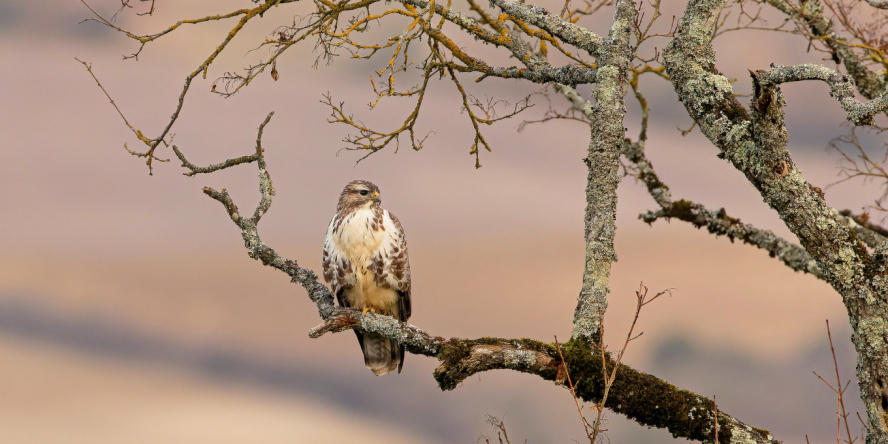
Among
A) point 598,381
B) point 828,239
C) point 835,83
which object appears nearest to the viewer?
point 835,83

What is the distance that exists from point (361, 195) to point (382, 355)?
64.3 inches

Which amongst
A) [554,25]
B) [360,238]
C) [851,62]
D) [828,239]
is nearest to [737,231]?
[851,62]

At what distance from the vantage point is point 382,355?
683cm

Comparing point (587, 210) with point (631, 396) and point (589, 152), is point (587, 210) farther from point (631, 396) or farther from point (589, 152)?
point (631, 396)

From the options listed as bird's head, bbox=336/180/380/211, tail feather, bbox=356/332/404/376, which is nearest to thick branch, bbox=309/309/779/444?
tail feather, bbox=356/332/404/376

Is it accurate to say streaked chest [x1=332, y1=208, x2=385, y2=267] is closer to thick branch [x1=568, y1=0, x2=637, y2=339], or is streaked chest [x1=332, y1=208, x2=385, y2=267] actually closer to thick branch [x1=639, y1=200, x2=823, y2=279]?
thick branch [x1=568, y1=0, x2=637, y2=339]

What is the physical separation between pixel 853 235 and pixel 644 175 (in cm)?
413

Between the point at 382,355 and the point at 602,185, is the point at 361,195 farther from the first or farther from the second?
the point at 602,185

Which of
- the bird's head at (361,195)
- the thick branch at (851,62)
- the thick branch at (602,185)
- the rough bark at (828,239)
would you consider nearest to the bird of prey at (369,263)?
the bird's head at (361,195)

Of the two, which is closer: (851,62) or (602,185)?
(602,185)

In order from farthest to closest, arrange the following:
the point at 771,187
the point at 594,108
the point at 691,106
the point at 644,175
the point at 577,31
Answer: the point at 644,175 < the point at 577,31 < the point at 594,108 < the point at 691,106 < the point at 771,187

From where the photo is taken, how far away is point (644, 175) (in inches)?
338

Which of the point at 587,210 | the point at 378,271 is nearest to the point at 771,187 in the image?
the point at 587,210

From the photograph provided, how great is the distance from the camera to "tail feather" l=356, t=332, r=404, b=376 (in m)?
6.82
